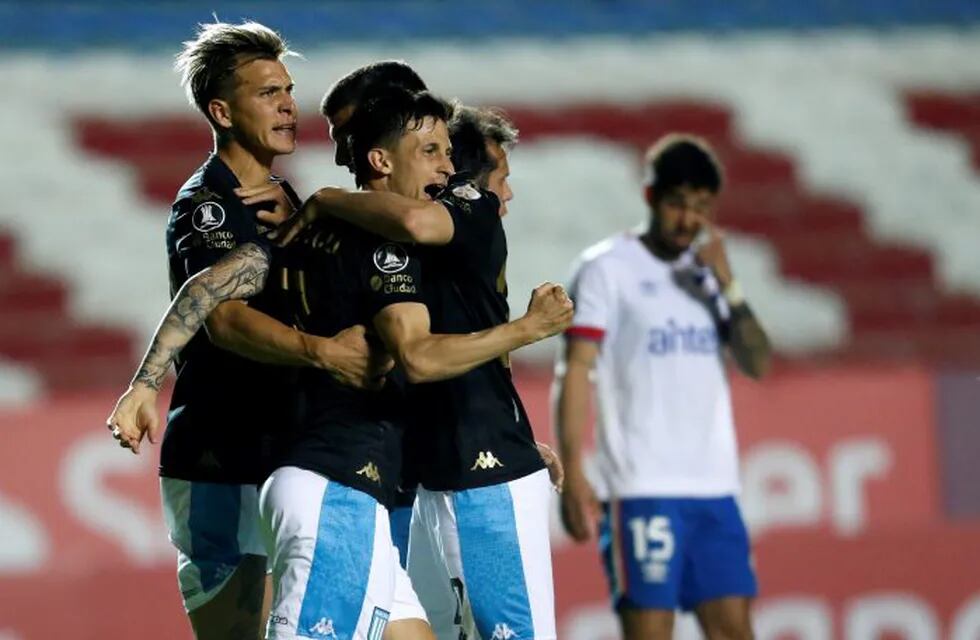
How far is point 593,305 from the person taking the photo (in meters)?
6.38

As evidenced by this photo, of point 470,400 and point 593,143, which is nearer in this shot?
point 470,400

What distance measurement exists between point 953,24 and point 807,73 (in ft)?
3.72

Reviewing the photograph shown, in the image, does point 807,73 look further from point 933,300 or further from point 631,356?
point 631,356

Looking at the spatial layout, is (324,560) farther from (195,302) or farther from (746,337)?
(746,337)

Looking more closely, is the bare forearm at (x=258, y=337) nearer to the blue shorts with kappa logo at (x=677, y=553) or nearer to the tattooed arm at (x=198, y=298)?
the tattooed arm at (x=198, y=298)

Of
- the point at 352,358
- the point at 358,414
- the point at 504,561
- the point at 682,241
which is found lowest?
the point at 504,561

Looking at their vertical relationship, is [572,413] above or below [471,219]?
below

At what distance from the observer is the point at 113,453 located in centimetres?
766

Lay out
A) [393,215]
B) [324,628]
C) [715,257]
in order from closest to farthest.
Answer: [324,628], [393,215], [715,257]

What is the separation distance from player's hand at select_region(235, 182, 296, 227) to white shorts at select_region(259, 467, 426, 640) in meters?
0.79

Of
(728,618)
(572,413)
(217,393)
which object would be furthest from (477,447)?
(728,618)

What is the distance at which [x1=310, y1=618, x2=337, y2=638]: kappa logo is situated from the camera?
3.96 m

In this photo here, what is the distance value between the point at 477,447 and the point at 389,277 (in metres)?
0.51

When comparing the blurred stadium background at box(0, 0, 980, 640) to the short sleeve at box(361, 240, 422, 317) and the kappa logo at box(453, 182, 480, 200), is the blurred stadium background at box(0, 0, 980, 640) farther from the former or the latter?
the short sleeve at box(361, 240, 422, 317)
